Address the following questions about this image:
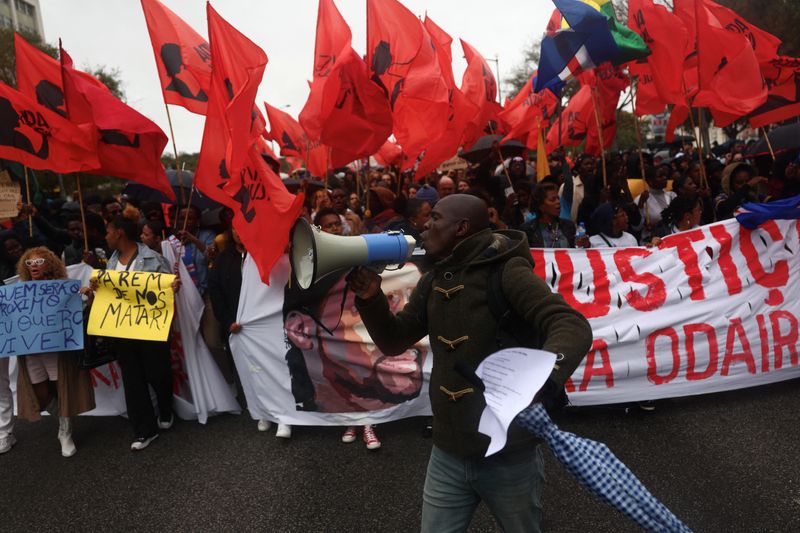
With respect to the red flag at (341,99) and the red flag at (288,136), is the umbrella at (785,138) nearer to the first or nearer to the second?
the red flag at (341,99)

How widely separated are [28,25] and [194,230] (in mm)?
63400

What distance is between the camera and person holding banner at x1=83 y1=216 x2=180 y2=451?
168 inches

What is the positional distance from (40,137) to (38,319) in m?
1.43

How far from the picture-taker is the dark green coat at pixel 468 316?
1776 mm

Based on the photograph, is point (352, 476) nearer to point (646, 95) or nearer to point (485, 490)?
point (485, 490)

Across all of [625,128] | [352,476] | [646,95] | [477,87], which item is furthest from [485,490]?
[625,128]

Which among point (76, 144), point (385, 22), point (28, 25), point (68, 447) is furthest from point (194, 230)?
point (28, 25)

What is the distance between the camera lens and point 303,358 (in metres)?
4.21

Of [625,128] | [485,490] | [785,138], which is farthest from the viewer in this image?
[625,128]

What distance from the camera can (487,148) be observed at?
830 centimetres

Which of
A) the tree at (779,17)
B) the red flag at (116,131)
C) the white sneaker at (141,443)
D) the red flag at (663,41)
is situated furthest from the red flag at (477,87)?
the tree at (779,17)

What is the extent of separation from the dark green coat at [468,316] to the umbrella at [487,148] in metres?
6.20

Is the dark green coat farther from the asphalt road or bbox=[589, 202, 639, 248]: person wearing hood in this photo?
bbox=[589, 202, 639, 248]: person wearing hood

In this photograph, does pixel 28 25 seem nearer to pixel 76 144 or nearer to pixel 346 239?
pixel 76 144
